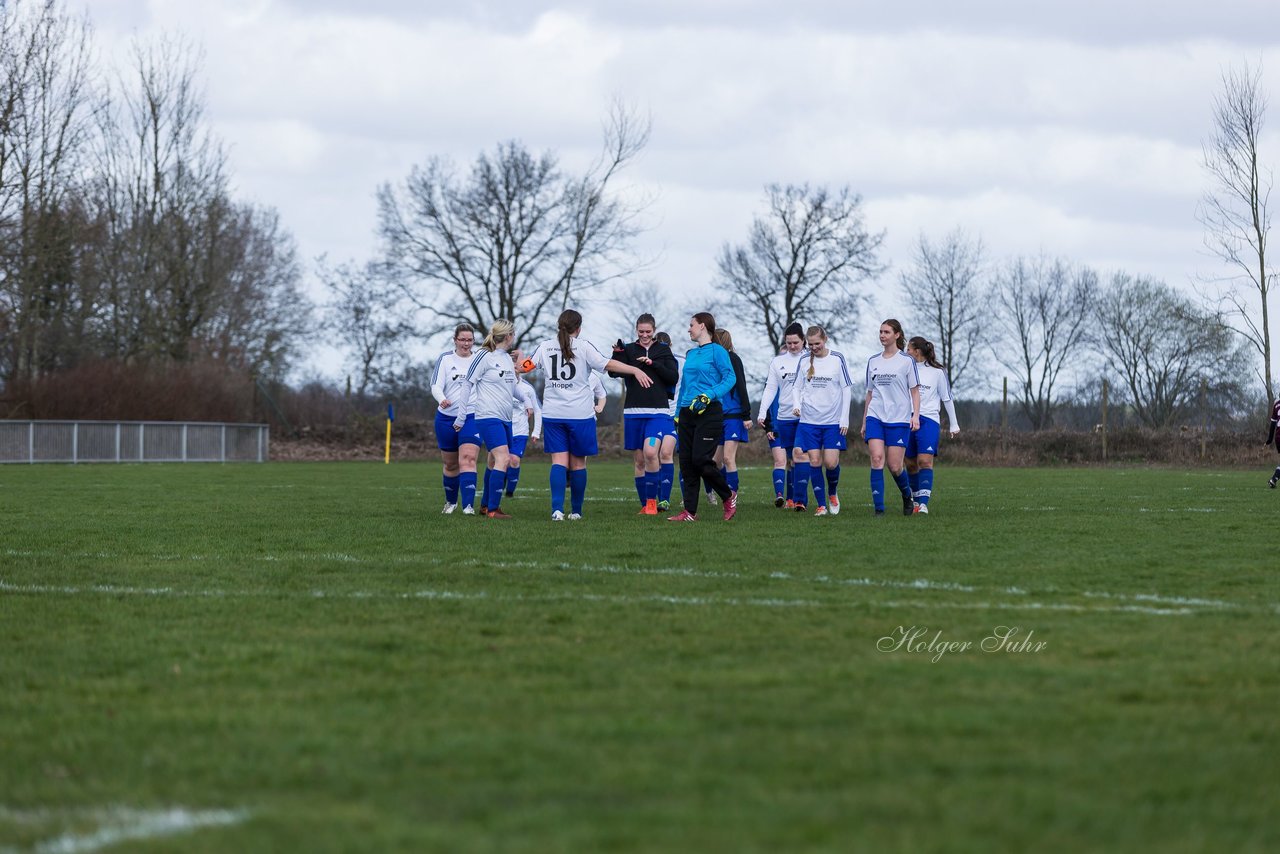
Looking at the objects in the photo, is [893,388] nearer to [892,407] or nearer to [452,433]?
[892,407]

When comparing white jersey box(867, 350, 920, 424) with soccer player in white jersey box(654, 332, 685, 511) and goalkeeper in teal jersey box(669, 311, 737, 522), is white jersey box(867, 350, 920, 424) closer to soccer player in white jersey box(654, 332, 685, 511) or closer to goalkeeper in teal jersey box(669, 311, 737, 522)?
goalkeeper in teal jersey box(669, 311, 737, 522)

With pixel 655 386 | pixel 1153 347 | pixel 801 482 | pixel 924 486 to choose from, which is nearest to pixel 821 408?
pixel 801 482

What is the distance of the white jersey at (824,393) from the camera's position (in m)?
15.4

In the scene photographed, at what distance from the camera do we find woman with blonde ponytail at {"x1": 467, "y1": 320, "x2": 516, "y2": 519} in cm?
1391

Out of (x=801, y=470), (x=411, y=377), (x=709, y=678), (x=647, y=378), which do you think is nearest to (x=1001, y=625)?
(x=709, y=678)

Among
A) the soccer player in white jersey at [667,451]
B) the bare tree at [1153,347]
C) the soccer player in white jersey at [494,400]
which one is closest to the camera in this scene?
the soccer player in white jersey at [494,400]

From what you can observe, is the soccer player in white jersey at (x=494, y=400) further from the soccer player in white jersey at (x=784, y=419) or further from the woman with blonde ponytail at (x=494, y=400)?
the soccer player in white jersey at (x=784, y=419)

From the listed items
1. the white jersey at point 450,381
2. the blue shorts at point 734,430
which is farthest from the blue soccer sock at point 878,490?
the white jersey at point 450,381

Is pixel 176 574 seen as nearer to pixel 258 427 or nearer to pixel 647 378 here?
pixel 647 378

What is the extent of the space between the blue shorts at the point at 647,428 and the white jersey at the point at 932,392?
253 centimetres

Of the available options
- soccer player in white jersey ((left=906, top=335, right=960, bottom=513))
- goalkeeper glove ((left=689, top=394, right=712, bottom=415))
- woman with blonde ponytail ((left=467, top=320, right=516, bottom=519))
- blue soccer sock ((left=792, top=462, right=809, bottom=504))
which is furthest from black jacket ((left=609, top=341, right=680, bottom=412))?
soccer player in white jersey ((left=906, top=335, right=960, bottom=513))

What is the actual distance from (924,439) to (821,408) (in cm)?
118

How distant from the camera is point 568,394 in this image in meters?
13.7

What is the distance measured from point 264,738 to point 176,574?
16.4 feet
